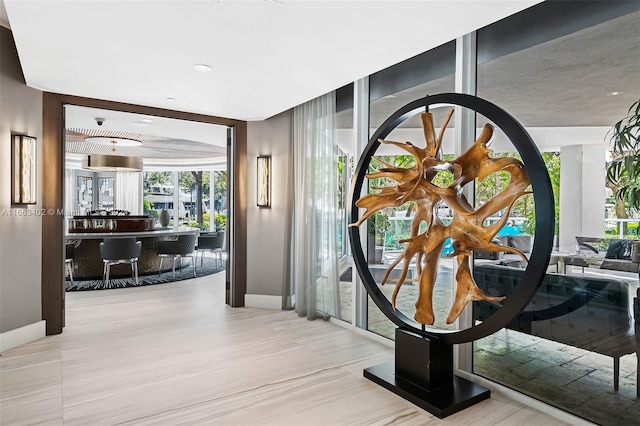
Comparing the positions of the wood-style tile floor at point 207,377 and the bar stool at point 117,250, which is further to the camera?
the bar stool at point 117,250

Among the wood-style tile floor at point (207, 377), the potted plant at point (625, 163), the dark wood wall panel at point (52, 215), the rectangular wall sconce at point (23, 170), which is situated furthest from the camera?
the dark wood wall panel at point (52, 215)

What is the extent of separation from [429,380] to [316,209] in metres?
2.48

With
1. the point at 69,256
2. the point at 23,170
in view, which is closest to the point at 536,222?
the point at 23,170

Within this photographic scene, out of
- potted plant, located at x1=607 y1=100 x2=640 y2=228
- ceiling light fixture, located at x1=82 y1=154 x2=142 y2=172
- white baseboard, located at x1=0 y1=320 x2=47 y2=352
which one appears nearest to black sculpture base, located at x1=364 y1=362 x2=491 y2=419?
potted plant, located at x1=607 y1=100 x2=640 y2=228

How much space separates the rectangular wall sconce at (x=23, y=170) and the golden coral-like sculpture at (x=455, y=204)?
325cm

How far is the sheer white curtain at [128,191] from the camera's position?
43.1 ft

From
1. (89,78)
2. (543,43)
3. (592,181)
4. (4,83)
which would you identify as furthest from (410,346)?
(4,83)

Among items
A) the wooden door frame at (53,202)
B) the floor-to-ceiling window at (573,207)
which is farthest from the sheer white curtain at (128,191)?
the floor-to-ceiling window at (573,207)

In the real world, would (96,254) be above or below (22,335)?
above

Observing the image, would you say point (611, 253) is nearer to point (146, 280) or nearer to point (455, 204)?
point (455, 204)

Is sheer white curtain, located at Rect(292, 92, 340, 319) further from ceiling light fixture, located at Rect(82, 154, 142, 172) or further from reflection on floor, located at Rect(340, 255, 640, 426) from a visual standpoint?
ceiling light fixture, located at Rect(82, 154, 142, 172)

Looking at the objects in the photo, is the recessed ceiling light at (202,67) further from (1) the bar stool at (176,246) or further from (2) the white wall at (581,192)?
(1) the bar stool at (176,246)

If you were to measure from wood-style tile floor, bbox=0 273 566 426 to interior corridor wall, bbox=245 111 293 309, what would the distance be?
46 cm

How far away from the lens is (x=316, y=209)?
15.5 ft
